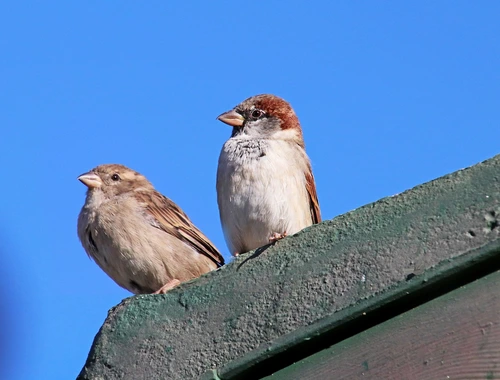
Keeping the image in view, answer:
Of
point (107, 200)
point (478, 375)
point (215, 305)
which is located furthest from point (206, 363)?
point (107, 200)

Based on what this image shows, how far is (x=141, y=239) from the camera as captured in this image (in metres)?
4.68

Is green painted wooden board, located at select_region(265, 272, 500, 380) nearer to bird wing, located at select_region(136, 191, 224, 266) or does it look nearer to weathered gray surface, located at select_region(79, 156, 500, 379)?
weathered gray surface, located at select_region(79, 156, 500, 379)

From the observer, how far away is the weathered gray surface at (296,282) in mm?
2205

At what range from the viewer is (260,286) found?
2449 millimetres

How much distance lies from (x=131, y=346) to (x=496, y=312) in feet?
3.30

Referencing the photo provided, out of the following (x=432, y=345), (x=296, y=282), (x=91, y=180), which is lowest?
(x=432, y=345)

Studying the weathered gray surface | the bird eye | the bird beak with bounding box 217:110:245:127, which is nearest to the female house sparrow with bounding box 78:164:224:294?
the bird beak with bounding box 217:110:245:127

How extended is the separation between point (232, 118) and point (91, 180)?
33.4 inches

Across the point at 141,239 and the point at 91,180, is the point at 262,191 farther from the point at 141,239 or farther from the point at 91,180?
the point at 91,180

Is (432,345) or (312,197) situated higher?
(312,197)

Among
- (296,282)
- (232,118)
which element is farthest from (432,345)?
(232,118)

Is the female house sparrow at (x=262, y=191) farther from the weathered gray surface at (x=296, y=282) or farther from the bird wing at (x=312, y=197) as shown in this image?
the weathered gray surface at (x=296, y=282)

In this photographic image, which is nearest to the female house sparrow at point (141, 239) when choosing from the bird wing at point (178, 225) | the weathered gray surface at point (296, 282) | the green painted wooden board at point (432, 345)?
the bird wing at point (178, 225)

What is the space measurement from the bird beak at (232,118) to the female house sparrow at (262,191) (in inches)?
11.0
